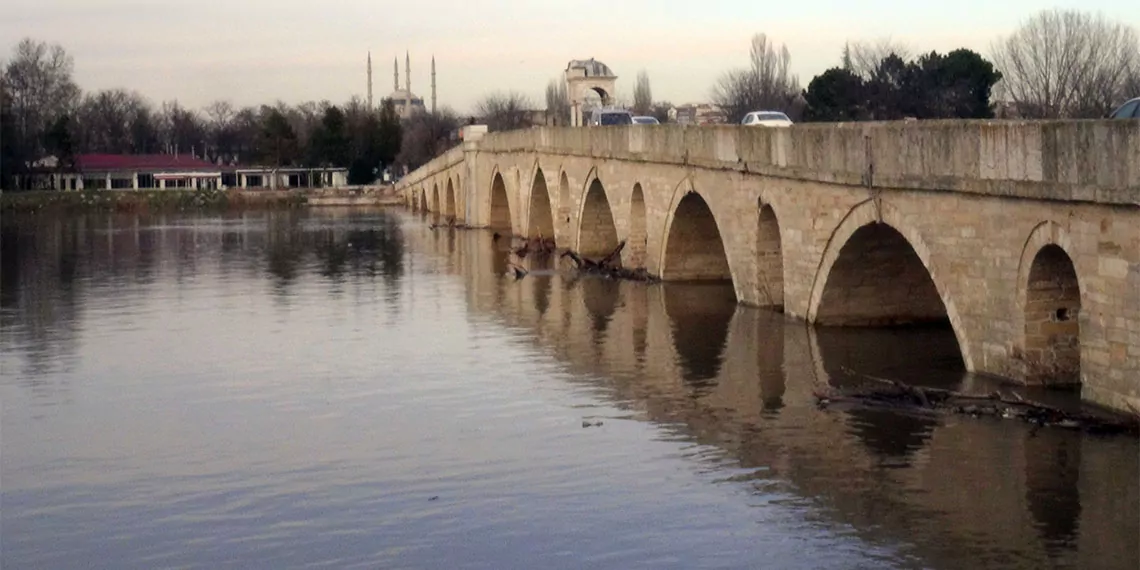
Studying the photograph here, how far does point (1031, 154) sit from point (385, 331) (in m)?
10.9

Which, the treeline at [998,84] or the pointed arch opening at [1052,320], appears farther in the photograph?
the treeline at [998,84]

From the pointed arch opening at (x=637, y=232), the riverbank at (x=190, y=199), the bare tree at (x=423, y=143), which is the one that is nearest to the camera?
the pointed arch opening at (x=637, y=232)

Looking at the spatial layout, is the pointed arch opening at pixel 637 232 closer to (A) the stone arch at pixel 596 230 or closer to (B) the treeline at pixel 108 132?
(A) the stone arch at pixel 596 230

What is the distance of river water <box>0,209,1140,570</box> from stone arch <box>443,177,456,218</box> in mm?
31634

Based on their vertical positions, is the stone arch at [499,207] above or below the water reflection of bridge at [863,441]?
above

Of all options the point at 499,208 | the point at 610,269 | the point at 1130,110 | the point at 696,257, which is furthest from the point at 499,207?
the point at 1130,110

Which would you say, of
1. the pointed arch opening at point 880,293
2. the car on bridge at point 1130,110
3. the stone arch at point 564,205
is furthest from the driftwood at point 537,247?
the car on bridge at point 1130,110

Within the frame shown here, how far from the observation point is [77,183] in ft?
281

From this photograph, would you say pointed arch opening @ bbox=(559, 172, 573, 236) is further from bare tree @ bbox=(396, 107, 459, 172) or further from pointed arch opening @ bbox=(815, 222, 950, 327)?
bare tree @ bbox=(396, 107, 459, 172)

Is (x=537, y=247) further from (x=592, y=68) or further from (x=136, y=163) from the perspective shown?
(x=136, y=163)

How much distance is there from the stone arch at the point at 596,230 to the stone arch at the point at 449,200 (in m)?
22.6

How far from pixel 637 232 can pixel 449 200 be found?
28917 millimetres

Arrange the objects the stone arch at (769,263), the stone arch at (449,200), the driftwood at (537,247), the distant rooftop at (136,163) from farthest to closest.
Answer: the distant rooftop at (136,163) < the stone arch at (449,200) < the driftwood at (537,247) < the stone arch at (769,263)

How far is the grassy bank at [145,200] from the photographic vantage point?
71188 millimetres
